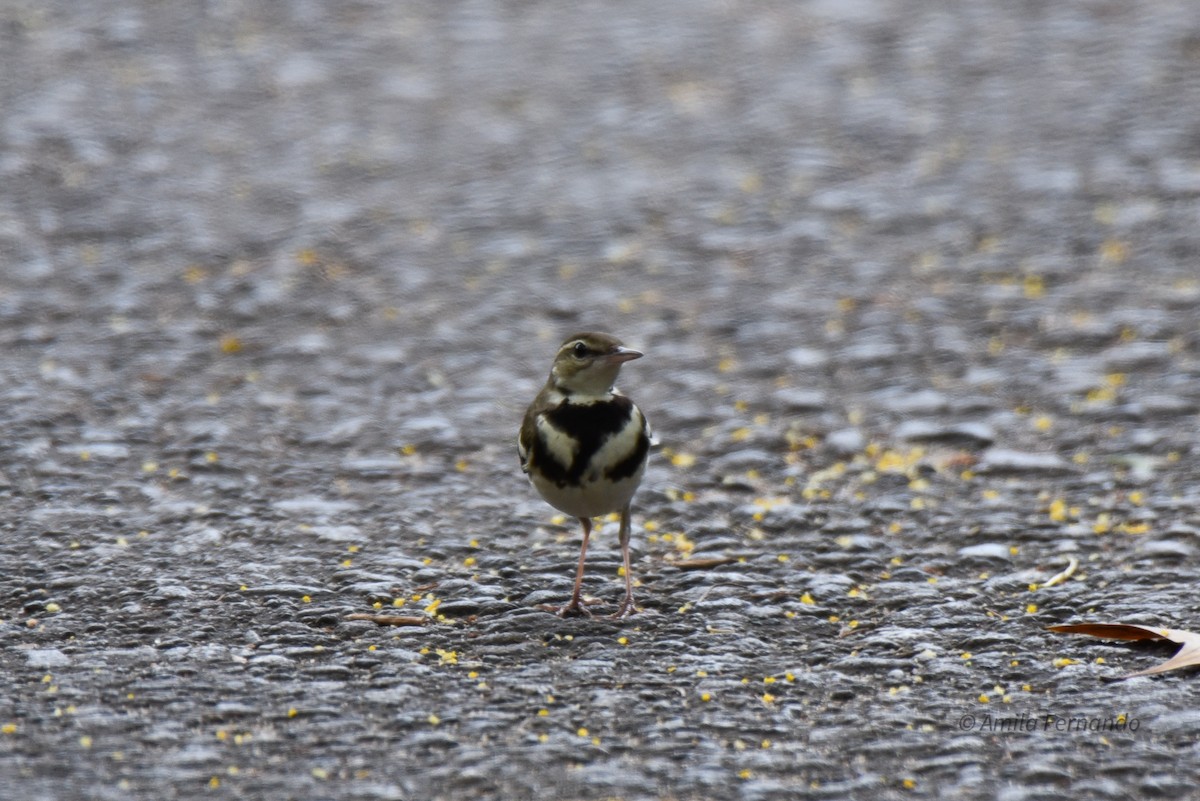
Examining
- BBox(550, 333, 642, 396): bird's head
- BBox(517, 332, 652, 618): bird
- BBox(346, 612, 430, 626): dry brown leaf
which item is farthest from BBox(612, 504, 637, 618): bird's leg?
BBox(346, 612, 430, 626): dry brown leaf

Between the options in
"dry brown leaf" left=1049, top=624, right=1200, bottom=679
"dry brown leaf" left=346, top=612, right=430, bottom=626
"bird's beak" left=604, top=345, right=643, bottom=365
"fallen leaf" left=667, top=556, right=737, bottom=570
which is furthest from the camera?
"fallen leaf" left=667, top=556, right=737, bottom=570

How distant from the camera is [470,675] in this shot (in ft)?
14.5

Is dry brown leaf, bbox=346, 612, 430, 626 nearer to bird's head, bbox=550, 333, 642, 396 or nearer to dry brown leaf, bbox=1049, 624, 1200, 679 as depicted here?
bird's head, bbox=550, 333, 642, 396

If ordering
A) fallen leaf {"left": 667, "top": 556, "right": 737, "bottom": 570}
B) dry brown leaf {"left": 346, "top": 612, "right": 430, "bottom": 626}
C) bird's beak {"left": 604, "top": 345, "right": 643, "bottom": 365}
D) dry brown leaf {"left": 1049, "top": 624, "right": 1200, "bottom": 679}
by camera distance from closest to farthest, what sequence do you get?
dry brown leaf {"left": 1049, "top": 624, "right": 1200, "bottom": 679} < dry brown leaf {"left": 346, "top": 612, "right": 430, "bottom": 626} < bird's beak {"left": 604, "top": 345, "right": 643, "bottom": 365} < fallen leaf {"left": 667, "top": 556, "right": 737, "bottom": 570}

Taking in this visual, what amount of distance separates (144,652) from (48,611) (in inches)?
19.8

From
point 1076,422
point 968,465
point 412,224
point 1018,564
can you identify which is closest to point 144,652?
point 1018,564

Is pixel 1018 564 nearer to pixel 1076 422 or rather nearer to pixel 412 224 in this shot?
pixel 1076 422

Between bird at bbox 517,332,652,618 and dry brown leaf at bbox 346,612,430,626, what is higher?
bird at bbox 517,332,652,618

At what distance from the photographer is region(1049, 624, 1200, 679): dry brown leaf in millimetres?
4418

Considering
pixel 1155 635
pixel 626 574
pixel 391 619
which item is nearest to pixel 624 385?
pixel 626 574

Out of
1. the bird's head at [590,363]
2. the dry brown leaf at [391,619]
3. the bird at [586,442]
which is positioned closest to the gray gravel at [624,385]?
the dry brown leaf at [391,619]

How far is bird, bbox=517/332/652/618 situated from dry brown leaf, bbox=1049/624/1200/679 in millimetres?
1433

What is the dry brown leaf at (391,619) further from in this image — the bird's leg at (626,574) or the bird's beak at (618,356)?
the bird's beak at (618,356)

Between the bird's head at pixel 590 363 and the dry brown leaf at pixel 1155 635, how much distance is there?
5.41ft
